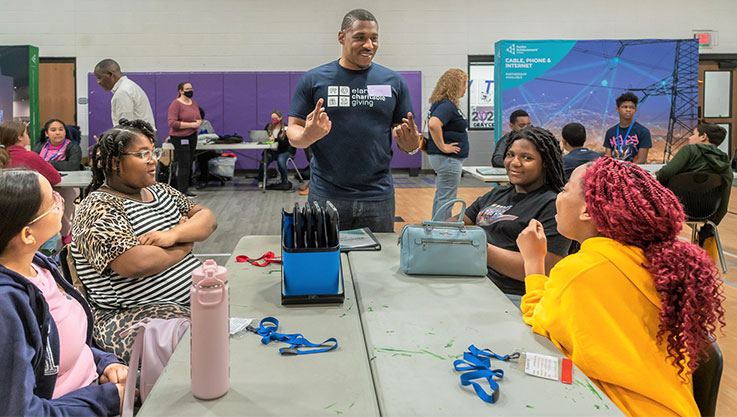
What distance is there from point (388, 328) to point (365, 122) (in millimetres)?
1300

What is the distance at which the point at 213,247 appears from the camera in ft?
16.6

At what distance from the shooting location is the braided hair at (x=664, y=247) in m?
1.21

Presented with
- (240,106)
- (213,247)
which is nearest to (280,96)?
(240,106)

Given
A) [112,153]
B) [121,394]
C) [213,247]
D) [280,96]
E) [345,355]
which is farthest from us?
[280,96]

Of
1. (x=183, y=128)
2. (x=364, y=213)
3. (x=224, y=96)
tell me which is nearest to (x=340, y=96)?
(x=364, y=213)

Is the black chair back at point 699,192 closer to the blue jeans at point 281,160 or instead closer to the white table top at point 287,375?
the white table top at point 287,375

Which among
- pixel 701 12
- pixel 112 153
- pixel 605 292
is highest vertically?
pixel 701 12

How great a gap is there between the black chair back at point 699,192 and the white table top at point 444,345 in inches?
122

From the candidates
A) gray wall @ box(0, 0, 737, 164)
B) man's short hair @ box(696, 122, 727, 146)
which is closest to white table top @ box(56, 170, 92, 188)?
man's short hair @ box(696, 122, 727, 146)

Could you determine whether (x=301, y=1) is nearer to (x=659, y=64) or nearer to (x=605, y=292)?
(x=659, y=64)

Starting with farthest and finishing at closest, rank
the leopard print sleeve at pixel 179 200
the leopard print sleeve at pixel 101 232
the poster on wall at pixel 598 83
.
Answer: the poster on wall at pixel 598 83 → the leopard print sleeve at pixel 179 200 → the leopard print sleeve at pixel 101 232

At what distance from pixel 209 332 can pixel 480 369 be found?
538mm

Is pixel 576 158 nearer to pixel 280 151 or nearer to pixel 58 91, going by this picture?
pixel 280 151

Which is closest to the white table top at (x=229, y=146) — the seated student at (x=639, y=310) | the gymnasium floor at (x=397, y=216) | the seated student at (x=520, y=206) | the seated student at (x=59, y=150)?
the gymnasium floor at (x=397, y=216)
